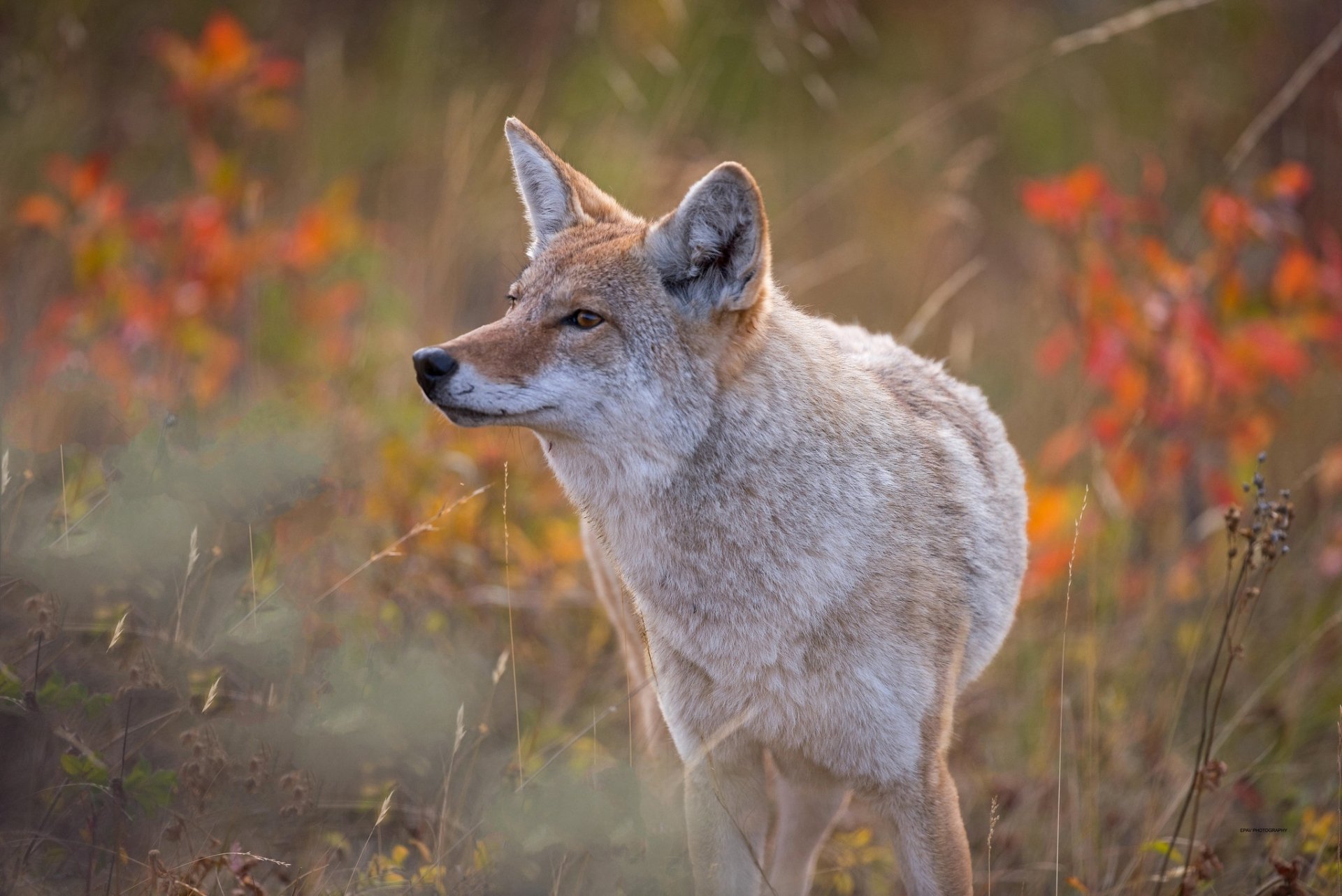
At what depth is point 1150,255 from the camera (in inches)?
243

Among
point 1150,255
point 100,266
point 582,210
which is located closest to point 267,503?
point 582,210

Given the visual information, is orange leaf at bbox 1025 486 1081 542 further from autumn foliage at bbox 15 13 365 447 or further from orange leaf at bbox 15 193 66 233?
orange leaf at bbox 15 193 66 233

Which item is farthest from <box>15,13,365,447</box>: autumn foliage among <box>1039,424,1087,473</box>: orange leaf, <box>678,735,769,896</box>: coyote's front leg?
<box>1039,424,1087,473</box>: orange leaf

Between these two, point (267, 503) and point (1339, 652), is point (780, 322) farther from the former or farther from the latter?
point (1339, 652)

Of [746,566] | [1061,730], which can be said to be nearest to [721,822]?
[746,566]

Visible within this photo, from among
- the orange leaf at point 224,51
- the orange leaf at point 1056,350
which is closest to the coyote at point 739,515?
the orange leaf at point 1056,350

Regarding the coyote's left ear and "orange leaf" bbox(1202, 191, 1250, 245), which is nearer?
the coyote's left ear

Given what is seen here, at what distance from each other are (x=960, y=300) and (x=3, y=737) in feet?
27.1

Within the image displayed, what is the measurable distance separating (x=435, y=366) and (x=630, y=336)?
2.11 ft

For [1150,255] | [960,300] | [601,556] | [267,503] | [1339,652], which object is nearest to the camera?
[267,503]

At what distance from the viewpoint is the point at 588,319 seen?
3.69m

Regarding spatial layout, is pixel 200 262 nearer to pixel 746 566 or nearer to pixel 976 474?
pixel 746 566

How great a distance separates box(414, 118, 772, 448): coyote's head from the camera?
11.3 ft

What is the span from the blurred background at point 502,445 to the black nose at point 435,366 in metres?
0.57
